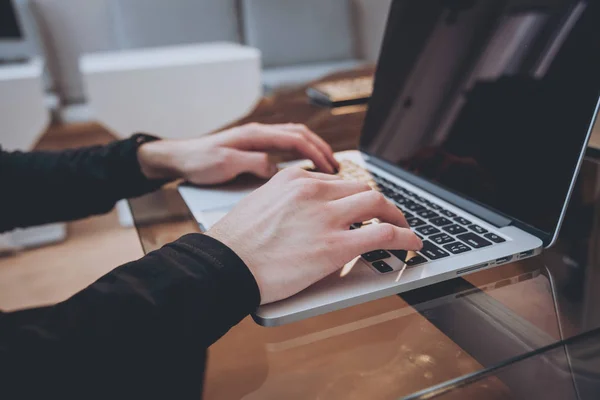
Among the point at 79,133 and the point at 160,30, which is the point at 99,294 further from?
the point at 160,30

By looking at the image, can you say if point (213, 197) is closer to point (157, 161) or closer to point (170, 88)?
point (157, 161)

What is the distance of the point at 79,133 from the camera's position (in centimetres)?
239

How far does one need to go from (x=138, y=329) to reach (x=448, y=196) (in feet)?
1.23

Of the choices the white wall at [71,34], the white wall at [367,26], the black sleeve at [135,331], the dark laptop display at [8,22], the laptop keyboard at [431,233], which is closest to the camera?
the black sleeve at [135,331]

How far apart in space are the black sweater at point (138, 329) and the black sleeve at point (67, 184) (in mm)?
288

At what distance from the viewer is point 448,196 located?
562 mm

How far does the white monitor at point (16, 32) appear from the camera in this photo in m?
2.41

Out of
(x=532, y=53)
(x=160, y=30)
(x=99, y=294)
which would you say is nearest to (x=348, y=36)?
(x=160, y=30)

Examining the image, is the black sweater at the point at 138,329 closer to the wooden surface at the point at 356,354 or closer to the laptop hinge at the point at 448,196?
the wooden surface at the point at 356,354

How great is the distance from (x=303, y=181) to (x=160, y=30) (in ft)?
8.78

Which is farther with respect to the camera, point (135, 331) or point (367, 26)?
point (367, 26)

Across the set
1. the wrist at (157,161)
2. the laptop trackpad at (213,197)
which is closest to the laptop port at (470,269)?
the laptop trackpad at (213,197)

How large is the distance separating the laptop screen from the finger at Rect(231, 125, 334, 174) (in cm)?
9

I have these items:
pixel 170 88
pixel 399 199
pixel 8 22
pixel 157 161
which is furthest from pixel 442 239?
pixel 8 22
